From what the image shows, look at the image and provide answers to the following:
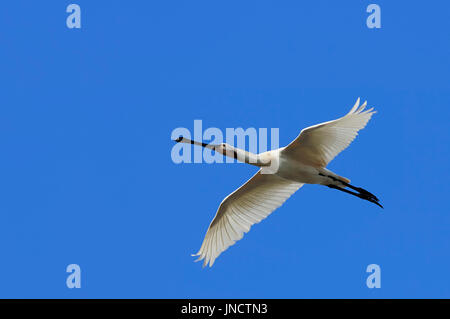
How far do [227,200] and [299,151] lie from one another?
1.85 m

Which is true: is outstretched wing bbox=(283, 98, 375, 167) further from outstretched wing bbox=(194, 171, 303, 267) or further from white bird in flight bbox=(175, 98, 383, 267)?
outstretched wing bbox=(194, 171, 303, 267)

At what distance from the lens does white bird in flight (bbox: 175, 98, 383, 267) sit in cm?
1327

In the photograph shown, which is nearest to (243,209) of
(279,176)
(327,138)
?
(279,176)

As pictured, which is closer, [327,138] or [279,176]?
[327,138]

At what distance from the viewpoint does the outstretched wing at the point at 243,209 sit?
14.7 metres

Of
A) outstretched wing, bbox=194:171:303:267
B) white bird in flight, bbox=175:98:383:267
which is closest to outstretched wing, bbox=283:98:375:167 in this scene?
white bird in flight, bbox=175:98:383:267

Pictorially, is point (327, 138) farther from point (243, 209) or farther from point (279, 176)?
point (243, 209)

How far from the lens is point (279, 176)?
1422 cm

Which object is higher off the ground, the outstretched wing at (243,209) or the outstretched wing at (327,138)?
the outstretched wing at (327,138)

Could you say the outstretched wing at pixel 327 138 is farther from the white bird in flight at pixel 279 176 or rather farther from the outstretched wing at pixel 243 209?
the outstretched wing at pixel 243 209

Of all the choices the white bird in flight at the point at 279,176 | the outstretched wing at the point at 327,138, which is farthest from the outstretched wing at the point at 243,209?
the outstretched wing at the point at 327,138

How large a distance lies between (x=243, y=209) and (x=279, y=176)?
1082mm
